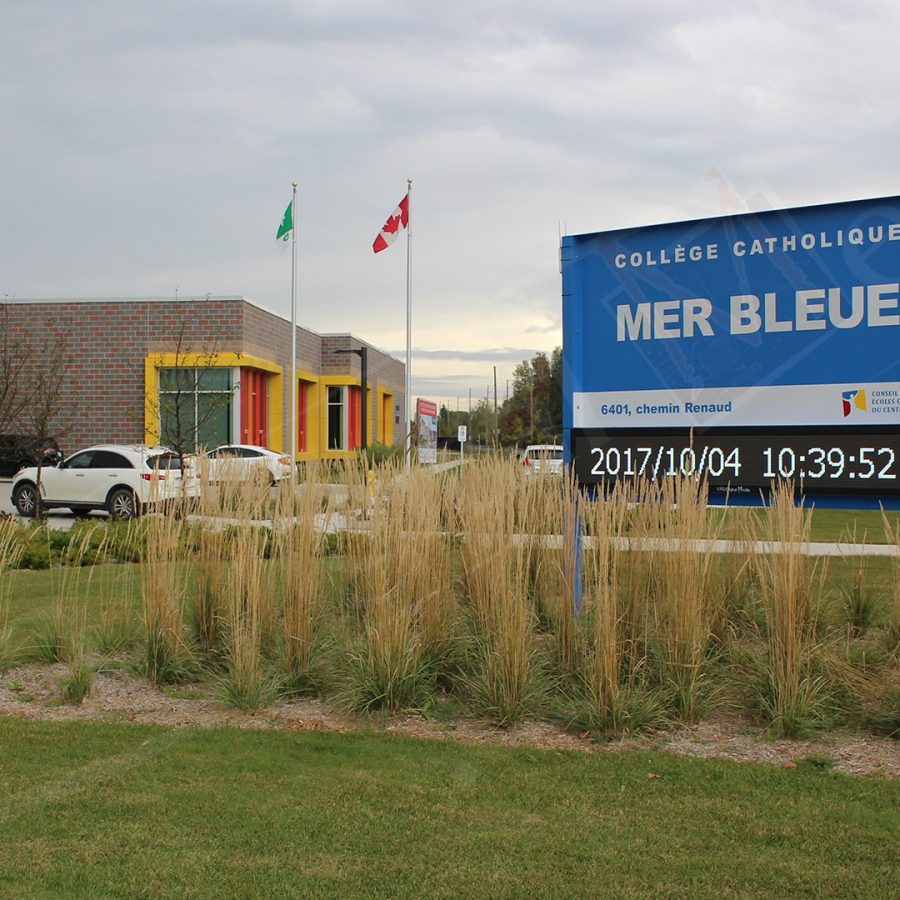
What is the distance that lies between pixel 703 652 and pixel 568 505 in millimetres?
1119

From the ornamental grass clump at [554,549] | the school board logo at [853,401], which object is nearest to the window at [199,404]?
the ornamental grass clump at [554,549]

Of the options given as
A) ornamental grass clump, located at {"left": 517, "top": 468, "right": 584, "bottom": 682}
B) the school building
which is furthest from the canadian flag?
ornamental grass clump, located at {"left": 517, "top": 468, "right": 584, "bottom": 682}

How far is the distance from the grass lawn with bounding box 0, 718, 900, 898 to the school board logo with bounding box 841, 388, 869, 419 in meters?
2.87

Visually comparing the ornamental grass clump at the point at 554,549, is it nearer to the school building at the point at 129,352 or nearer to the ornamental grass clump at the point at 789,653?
the ornamental grass clump at the point at 789,653

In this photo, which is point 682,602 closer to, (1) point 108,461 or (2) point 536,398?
(1) point 108,461

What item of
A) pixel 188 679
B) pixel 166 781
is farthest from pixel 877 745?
pixel 188 679

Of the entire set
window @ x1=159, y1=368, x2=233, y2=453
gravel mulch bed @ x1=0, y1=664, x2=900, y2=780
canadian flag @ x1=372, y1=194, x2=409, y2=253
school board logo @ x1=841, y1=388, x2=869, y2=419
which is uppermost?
canadian flag @ x1=372, y1=194, x2=409, y2=253

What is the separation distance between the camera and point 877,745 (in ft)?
15.0

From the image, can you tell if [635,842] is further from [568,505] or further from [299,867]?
[568,505]

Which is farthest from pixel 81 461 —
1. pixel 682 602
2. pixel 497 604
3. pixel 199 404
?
pixel 682 602

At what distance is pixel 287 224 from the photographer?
28453mm

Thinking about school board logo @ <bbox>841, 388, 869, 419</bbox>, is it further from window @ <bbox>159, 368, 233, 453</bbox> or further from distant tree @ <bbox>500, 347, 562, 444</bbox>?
distant tree @ <bbox>500, 347, 562, 444</bbox>

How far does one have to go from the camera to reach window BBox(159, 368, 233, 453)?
2622 cm

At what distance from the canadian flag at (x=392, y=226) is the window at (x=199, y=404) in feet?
19.7
